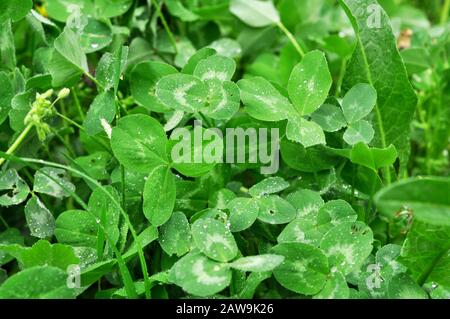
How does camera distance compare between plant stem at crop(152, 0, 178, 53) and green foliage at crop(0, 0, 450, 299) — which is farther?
plant stem at crop(152, 0, 178, 53)

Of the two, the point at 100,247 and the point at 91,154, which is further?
the point at 91,154

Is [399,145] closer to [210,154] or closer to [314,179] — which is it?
[314,179]

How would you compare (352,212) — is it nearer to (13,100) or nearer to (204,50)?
(204,50)

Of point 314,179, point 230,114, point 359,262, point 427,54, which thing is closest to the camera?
point 359,262

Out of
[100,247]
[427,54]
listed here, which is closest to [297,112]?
[100,247]

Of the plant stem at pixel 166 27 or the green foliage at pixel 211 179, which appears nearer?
the green foliage at pixel 211 179

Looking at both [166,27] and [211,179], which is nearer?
[211,179]

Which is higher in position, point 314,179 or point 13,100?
point 13,100

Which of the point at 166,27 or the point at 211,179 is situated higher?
the point at 166,27

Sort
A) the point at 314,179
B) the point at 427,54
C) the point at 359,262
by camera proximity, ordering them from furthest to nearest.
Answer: the point at 427,54 → the point at 314,179 → the point at 359,262
